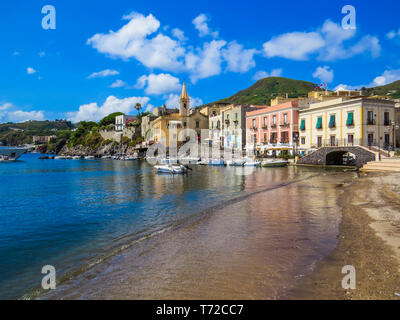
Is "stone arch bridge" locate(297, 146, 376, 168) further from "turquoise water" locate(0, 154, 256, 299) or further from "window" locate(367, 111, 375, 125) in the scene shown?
"turquoise water" locate(0, 154, 256, 299)

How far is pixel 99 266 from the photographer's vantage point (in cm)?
809

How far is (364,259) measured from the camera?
7.62 meters

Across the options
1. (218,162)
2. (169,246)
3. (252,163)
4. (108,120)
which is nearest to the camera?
(169,246)

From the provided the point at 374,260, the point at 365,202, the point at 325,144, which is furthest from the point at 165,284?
Result: the point at 325,144

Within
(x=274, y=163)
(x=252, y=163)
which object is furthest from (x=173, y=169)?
(x=274, y=163)

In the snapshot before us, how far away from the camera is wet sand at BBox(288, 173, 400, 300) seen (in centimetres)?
591

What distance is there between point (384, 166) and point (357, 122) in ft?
25.3

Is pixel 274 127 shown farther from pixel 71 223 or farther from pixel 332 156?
pixel 71 223

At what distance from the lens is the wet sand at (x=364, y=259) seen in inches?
233

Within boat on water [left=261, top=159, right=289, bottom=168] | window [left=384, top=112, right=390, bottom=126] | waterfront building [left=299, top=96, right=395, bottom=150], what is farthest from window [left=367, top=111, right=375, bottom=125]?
boat on water [left=261, top=159, right=289, bottom=168]

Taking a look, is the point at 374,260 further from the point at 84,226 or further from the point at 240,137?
the point at 240,137

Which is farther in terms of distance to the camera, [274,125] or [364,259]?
[274,125]
